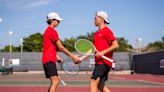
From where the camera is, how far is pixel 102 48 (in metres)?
7.28

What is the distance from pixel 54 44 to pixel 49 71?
0.50 m

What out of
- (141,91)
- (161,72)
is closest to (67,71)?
(141,91)

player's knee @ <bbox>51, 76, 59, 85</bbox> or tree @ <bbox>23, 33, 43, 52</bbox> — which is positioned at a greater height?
tree @ <bbox>23, 33, 43, 52</bbox>

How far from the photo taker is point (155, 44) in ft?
360

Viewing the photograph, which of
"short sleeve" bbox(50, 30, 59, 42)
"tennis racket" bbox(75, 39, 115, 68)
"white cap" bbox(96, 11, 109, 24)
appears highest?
"white cap" bbox(96, 11, 109, 24)

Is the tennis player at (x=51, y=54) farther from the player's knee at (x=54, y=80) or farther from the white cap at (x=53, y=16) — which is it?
the white cap at (x=53, y=16)

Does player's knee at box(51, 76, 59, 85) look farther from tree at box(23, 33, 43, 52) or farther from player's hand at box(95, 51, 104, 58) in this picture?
tree at box(23, 33, 43, 52)

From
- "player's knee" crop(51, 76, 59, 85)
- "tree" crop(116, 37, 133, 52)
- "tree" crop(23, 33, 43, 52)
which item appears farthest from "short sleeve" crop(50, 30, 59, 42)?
"tree" crop(23, 33, 43, 52)

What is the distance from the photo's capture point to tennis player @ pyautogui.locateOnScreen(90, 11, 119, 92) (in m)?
7.20

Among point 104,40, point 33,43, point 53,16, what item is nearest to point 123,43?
point 33,43

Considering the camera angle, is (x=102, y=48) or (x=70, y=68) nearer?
(x=102, y=48)

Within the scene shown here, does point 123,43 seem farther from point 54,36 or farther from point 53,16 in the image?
point 54,36

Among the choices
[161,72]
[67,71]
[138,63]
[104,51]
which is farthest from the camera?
[138,63]

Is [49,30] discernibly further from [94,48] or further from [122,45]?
[122,45]
